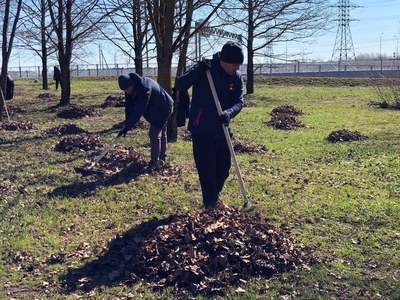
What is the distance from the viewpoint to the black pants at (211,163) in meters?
5.78

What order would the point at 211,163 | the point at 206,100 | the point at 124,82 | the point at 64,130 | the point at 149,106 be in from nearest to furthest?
the point at 206,100 → the point at 211,163 → the point at 124,82 → the point at 149,106 → the point at 64,130

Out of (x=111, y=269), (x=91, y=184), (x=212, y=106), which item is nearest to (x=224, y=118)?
(x=212, y=106)

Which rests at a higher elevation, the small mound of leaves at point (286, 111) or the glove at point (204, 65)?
the glove at point (204, 65)

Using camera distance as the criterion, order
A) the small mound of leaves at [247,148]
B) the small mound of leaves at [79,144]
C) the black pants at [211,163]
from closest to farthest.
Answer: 1. the black pants at [211,163]
2. the small mound of leaves at [79,144]
3. the small mound of leaves at [247,148]

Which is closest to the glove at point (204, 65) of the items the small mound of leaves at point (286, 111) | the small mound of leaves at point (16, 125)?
the small mound of leaves at point (16, 125)

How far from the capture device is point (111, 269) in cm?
496

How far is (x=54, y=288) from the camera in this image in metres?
4.66

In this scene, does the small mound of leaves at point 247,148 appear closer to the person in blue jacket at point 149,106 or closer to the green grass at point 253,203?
the green grass at point 253,203

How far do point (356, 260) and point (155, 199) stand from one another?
10.1 ft

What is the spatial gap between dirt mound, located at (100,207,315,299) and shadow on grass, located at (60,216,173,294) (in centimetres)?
1

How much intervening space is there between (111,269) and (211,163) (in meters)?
1.66

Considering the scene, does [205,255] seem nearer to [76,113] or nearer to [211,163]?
[211,163]

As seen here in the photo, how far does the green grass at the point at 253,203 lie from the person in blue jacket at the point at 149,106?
0.62m

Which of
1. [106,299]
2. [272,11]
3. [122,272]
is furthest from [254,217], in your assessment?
[272,11]
